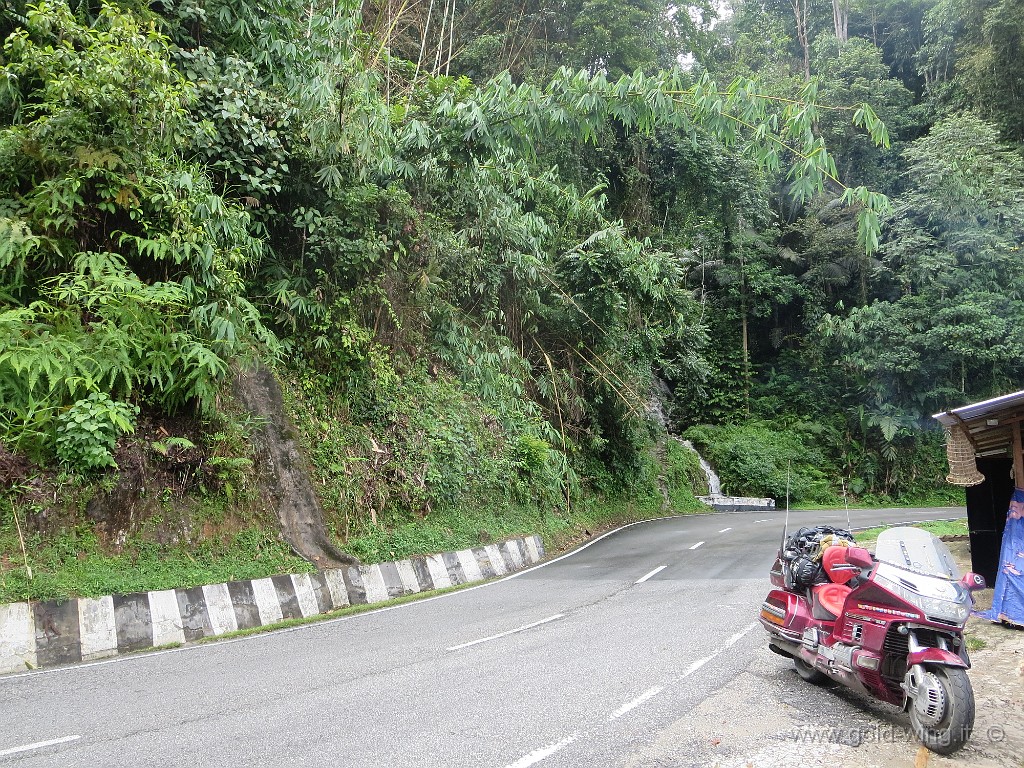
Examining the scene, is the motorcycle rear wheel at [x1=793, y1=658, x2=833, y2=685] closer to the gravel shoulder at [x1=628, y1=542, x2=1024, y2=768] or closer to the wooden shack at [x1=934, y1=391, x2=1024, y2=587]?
the gravel shoulder at [x1=628, y1=542, x2=1024, y2=768]

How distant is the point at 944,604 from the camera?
15.5 ft

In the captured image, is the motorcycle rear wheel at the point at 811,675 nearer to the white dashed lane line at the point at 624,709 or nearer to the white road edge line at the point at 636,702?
the white dashed lane line at the point at 624,709

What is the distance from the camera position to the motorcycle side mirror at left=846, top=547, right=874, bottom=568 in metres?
5.46

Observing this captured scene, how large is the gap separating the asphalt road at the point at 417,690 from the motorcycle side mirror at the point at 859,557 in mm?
1524

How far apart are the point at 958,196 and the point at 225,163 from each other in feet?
85.4

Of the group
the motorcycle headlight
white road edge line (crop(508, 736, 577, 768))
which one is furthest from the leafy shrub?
the motorcycle headlight

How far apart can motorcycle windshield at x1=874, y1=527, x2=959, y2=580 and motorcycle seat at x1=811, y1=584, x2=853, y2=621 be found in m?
0.41

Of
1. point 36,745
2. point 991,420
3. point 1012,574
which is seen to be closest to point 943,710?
point 1012,574

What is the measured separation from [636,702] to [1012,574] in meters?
5.69

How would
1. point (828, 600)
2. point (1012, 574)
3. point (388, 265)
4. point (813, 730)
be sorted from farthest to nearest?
point (388, 265) < point (1012, 574) < point (828, 600) < point (813, 730)

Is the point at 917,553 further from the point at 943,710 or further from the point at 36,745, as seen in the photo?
the point at 36,745

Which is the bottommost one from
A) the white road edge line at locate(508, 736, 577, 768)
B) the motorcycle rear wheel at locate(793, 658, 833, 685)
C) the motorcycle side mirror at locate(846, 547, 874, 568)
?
the motorcycle rear wheel at locate(793, 658, 833, 685)

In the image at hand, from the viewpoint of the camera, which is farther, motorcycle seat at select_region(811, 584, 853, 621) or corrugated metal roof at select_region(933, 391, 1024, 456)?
corrugated metal roof at select_region(933, 391, 1024, 456)

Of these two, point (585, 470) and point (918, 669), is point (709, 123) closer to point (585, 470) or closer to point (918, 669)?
point (918, 669)
